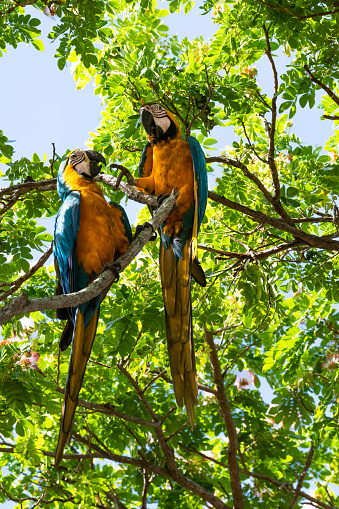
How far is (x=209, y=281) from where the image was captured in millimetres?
3525

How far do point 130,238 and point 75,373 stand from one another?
2.49ft

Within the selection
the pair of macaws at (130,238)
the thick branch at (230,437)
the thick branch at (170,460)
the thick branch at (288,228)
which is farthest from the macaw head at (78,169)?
the thick branch at (230,437)

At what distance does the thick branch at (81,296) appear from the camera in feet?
4.31

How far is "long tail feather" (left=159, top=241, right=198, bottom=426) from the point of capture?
2225 millimetres

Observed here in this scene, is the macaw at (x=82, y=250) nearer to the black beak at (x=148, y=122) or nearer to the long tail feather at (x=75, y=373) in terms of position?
the long tail feather at (x=75, y=373)

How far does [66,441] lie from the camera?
1.81 m

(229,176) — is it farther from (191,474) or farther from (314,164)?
(191,474)

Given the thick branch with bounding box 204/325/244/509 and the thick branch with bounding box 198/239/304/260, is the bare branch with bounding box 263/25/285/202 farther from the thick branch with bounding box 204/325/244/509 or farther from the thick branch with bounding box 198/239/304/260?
the thick branch with bounding box 204/325/244/509

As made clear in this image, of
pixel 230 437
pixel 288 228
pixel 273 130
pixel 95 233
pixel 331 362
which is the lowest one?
pixel 95 233

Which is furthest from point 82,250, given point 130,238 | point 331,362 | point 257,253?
point 331,362

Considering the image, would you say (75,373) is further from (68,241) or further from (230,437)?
(230,437)

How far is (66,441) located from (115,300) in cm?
201

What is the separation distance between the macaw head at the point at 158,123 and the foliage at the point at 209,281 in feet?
0.67

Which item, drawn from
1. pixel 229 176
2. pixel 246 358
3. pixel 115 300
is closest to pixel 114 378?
pixel 115 300
